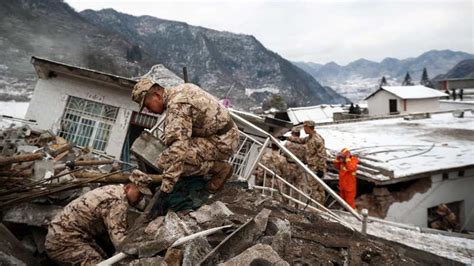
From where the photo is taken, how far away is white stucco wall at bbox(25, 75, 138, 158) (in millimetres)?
10953

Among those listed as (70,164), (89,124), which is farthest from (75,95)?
(70,164)

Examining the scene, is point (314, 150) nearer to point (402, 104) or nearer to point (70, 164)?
point (70, 164)

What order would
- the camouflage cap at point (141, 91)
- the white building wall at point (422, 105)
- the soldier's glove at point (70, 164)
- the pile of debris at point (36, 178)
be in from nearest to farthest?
the camouflage cap at point (141, 91), the pile of debris at point (36, 178), the soldier's glove at point (70, 164), the white building wall at point (422, 105)

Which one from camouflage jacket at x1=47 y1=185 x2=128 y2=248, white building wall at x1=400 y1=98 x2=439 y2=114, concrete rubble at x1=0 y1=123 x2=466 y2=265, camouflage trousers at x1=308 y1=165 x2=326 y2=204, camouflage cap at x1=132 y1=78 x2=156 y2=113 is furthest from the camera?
white building wall at x1=400 y1=98 x2=439 y2=114

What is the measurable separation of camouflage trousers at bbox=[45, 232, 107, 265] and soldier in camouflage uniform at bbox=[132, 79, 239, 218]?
734mm

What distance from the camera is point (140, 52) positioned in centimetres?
6862

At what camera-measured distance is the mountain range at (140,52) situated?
5212 centimetres

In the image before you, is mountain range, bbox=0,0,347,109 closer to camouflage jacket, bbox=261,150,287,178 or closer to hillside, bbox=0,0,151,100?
hillside, bbox=0,0,151,100

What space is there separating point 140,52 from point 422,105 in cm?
5256

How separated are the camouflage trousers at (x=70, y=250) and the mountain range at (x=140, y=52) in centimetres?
3820

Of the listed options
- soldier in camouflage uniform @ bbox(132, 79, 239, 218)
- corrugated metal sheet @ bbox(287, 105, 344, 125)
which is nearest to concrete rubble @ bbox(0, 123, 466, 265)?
soldier in camouflage uniform @ bbox(132, 79, 239, 218)

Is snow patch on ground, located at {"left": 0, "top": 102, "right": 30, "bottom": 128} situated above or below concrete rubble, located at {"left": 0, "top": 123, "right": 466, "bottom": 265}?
above

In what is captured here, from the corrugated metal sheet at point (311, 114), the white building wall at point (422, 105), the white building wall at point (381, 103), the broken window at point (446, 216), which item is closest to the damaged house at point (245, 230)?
the broken window at point (446, 216)

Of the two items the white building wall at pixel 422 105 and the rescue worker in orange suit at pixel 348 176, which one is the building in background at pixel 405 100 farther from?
the rescue worker in orange suit at pixel 348 176
